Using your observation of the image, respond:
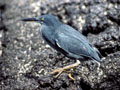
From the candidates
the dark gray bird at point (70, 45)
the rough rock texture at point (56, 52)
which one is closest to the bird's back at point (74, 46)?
the dark gray bird at point (70, 45)

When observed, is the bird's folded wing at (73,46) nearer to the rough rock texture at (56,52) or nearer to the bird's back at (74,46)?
the bird's back at (74,46)

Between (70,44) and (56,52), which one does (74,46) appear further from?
(56,52)

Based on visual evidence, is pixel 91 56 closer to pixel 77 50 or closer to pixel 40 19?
pixel 77 50

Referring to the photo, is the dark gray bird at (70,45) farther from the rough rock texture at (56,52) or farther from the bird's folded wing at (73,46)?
the rough rock texture at (56,52)

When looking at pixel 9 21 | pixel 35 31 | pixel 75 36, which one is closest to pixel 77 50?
pixel 75 36

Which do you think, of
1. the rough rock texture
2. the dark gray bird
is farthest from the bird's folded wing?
the rough rock texture

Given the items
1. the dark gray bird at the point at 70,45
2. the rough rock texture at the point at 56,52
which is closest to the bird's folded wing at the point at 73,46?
the dark gray bird at the point at 70,45

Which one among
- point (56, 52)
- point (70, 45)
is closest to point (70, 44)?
point (70, 45)

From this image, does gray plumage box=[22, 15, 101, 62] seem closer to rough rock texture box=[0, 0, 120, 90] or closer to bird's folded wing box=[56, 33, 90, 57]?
bird's folded wing box=[56, 33, 90, 57]

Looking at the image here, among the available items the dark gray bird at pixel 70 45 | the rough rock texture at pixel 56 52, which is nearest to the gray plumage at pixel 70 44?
the dark gray bird at pixel 70 45
